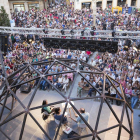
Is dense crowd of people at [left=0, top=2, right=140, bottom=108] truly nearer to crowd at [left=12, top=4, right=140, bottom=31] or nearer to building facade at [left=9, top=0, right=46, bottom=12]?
crowd at [left=12, top=4, right=140, bottom=31]

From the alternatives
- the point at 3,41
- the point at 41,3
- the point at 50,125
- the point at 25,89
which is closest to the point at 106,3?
the point at 41,3

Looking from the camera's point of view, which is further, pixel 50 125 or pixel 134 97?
pixel 134 97

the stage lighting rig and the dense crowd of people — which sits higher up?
the stage lighting rig

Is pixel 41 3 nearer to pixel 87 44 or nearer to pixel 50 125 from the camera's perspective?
pixel 87 44

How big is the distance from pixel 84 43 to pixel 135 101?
5016mm

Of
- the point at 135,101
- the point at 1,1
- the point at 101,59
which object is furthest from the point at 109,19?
the point at 135,101

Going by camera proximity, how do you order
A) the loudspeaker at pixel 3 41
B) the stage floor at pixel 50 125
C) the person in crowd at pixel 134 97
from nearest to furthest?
the stage floor at pixel 50 125, the person in crowd at pixel 134 97, the loudspeaker at pixel 3 41

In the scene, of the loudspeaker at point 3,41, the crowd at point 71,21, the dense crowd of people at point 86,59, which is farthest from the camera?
the crowd at point 71,21

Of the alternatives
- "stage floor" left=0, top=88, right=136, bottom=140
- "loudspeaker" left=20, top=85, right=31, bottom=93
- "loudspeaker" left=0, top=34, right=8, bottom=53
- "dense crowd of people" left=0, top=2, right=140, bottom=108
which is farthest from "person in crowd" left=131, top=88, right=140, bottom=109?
"loudspeaker" left=0, top=34, right=8, bottom=53

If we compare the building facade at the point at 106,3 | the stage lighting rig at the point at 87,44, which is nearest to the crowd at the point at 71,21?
the stage lighting rig at the point at 87,44

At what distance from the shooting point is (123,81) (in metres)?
8.66

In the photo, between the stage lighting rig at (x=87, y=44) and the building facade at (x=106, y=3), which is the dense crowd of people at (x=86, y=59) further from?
the building facade at (x=106, y=3)

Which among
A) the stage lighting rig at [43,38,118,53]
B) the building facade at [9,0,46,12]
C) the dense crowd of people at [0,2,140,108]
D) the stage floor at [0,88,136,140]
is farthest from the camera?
the building facade at [9,0,46,12]

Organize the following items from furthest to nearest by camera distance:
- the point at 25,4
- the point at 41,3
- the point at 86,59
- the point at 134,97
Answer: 1. the point at 41,3
2. the point at 25,4
3. the point at 86,59
4. the point at 134,97
